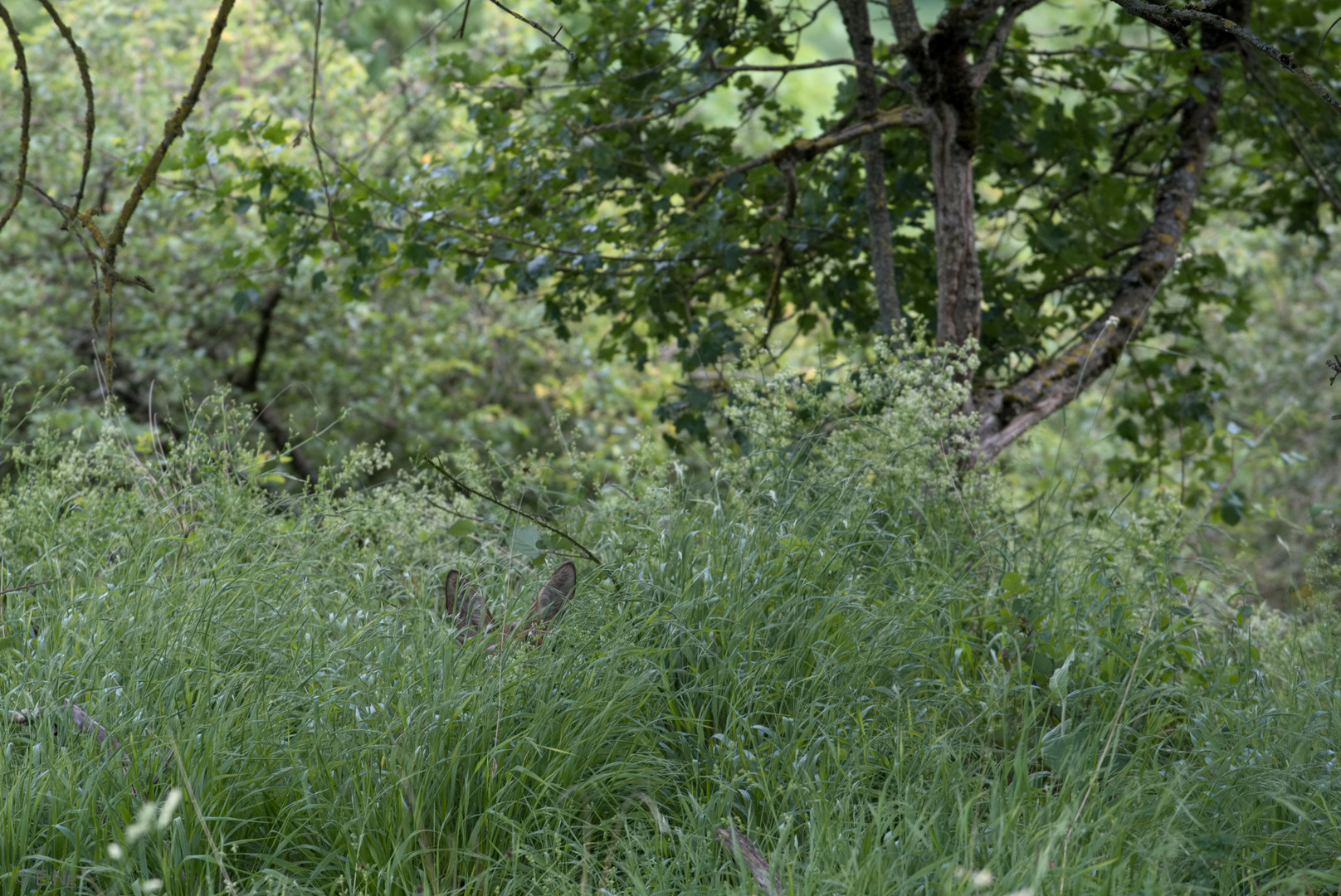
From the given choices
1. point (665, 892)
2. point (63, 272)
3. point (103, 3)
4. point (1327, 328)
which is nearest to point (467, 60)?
point (665, 892)

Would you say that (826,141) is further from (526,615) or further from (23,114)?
(23,114)

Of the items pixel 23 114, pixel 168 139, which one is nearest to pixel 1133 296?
pixel 168 139

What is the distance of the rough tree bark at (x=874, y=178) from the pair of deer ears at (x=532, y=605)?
1.99 meters

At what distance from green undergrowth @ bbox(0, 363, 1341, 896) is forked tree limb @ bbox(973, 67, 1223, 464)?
771mm

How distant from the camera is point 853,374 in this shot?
3.35 meters

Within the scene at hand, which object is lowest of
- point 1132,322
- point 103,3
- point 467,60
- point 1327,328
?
point 1327,328

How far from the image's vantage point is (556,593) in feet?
7.69

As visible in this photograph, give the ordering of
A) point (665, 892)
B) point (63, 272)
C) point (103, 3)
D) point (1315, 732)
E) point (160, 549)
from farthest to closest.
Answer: point (103, 3)
point (63, 272)
point (160, 549)
point (1315, 732)
point (665, 892)

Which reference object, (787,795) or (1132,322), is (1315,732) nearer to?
(787,795)

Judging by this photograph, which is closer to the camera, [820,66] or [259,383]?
[820,66]

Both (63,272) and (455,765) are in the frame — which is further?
(63,272)

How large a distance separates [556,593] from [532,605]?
0.05 meters

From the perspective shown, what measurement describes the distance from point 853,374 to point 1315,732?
1604mm

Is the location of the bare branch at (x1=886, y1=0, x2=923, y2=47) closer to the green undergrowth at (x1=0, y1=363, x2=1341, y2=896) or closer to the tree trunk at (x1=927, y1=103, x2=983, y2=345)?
the tree trunk at (x1=927, y1=103, x2=983, y2=345)
